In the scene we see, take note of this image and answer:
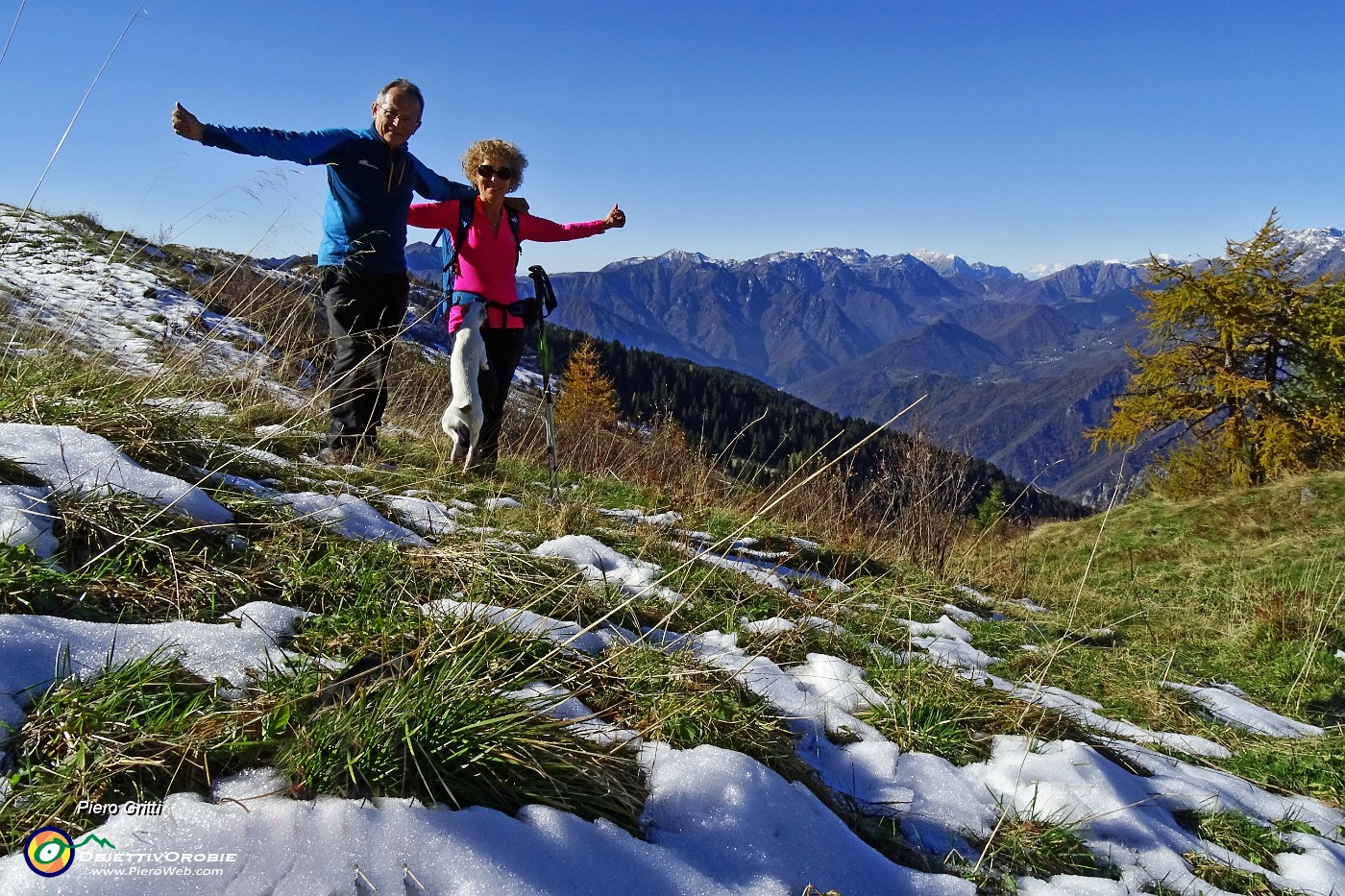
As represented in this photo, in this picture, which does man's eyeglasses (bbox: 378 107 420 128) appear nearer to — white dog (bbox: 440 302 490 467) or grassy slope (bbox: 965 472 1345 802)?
white dog (bbox: 440 302 490 467)

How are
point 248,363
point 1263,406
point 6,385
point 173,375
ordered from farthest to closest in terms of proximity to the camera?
point 1263,406
point 248,363
point 173,375
point 6,385

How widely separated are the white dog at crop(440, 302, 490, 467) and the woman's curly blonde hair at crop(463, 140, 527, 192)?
3.17 feet

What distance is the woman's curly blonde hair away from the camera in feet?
16.9

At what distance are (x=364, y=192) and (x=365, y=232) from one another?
0.92 ft

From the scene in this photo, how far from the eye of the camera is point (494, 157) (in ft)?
16.9

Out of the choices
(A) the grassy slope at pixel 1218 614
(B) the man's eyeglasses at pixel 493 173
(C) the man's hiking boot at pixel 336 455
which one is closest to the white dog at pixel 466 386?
(C) the man's hiking boot at pixel 336 455

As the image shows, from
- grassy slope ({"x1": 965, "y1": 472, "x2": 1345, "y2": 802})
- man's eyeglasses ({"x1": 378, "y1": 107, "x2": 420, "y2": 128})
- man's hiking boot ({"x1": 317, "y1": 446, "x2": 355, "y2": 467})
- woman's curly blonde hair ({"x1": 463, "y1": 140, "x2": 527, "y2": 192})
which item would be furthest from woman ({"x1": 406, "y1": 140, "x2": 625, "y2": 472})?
grassy slope ({"x1": 965, "y1": 472, "x2": 1345, "y2": 802})

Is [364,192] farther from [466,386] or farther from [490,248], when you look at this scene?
[466,386]

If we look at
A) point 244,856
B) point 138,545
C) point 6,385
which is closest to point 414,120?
point 6,385

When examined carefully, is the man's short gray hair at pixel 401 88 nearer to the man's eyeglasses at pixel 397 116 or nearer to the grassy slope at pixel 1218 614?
the man's eyeglasses at pixel 397 116

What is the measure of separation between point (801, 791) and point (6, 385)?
347cm

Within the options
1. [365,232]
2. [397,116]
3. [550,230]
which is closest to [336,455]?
[365,232]

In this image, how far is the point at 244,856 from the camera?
4.10ft

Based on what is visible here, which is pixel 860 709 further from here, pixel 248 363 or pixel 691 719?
pixel 248 363
